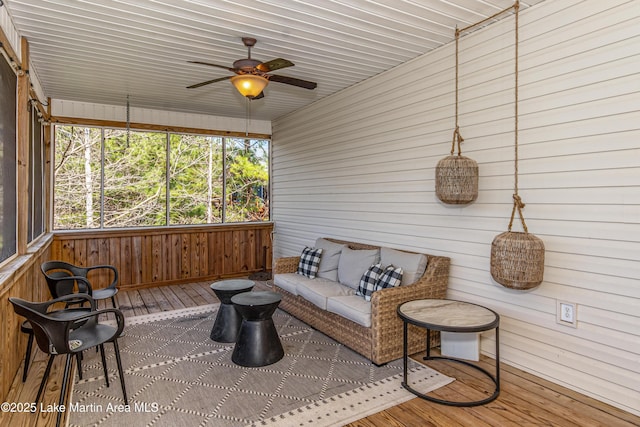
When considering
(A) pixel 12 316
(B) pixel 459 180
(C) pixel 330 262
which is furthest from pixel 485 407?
(A) pixel 12 316

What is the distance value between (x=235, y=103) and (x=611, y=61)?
458cm

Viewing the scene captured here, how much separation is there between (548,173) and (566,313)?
1005 millimetres

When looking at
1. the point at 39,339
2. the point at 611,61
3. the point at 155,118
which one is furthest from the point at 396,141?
the point at 155,118

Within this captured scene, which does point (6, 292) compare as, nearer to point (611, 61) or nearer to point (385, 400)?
point (385, 400)

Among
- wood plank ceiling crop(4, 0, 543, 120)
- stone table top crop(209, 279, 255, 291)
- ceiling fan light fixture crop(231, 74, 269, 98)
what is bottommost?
stone table top crop(209, 279, 255, 291)

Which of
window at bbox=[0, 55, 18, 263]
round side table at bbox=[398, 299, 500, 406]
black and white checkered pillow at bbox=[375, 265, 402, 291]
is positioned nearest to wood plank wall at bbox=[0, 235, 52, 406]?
window at bbox=[0, 55, 18, 263]

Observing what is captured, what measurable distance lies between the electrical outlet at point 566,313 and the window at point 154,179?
5.09 metres

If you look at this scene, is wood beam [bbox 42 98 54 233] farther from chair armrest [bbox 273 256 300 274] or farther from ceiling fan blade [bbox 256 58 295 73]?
ceiling fan blade [bbox 256 58 295 73]

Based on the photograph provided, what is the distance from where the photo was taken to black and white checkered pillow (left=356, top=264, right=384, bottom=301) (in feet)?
11.4

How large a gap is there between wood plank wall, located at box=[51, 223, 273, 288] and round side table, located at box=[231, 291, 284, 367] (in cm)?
320

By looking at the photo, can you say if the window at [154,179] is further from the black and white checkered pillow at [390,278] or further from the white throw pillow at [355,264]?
the black and white checkered pillow at [390,278]

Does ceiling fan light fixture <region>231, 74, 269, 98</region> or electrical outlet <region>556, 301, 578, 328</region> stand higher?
ceiling fan light fixture <region>231, 74, 269, 98</region>

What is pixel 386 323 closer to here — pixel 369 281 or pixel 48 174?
pixel 369 281

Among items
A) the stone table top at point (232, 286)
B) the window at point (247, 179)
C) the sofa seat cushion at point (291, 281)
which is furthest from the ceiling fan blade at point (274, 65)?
the window at point (247, 179)
